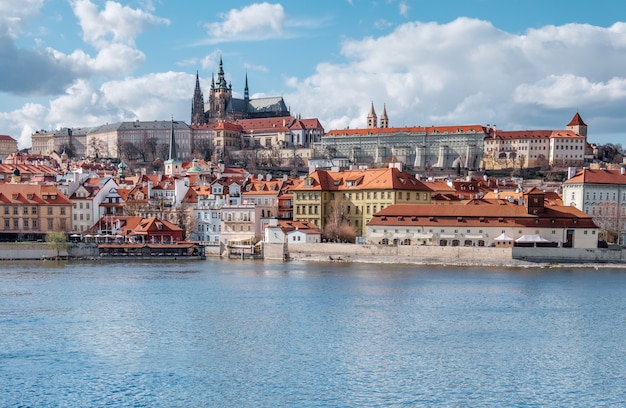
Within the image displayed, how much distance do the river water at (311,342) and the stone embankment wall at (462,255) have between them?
7.21 metres

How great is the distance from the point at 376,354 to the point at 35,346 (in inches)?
335

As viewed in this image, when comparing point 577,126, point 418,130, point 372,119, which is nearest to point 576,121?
point 577,126

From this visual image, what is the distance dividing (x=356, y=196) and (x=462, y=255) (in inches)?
452

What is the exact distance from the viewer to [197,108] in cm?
16075

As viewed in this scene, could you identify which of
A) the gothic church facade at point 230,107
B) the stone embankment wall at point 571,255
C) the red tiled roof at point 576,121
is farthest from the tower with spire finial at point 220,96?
the stone embankment wall at point 571,255

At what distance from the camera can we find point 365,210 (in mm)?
53625

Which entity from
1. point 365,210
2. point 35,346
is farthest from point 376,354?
point 365,210

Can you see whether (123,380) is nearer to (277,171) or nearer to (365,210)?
(365,210)

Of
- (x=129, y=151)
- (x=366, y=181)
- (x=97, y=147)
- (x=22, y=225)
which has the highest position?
(x=97, y=147)

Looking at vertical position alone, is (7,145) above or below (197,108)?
below

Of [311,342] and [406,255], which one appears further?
[406,255]

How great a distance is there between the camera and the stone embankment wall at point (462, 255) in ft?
143

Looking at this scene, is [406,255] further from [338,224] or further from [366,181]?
[366,181]

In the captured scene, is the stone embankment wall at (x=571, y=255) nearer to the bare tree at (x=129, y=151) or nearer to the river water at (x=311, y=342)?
the river water at (x=311, y=342)
